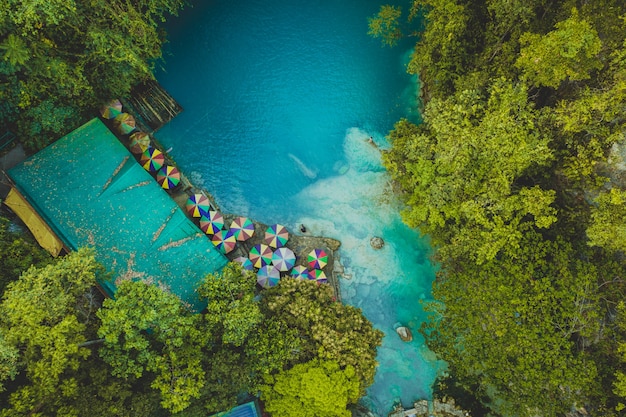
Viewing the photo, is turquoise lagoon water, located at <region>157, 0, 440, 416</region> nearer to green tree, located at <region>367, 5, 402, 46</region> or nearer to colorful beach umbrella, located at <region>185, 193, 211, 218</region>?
green tree, located at <region>367, 5, 402, 46</region>

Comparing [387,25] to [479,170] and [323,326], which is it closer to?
[479,170]

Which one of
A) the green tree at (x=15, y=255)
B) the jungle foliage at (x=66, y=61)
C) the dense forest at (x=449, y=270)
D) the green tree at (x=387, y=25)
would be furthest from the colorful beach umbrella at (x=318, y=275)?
the green tree at (x=387, y=25)

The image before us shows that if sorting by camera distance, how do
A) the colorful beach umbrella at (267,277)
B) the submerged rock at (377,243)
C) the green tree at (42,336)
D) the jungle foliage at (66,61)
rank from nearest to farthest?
the green tree at (42,336) < the jungle foliage at (66,61) < the colorful beach umbrella at (267,277) < the submerged rock at (377,243)

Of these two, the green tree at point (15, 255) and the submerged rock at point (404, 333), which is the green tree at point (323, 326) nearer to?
the submerged rock at point (404, 333)

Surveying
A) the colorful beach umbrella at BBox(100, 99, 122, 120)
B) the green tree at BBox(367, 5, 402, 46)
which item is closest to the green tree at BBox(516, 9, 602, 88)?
the green tree at BBox(367, 5, 402, 46)

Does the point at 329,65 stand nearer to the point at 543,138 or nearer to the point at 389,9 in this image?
the point at 389,9

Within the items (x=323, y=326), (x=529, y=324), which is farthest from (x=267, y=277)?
(x=529, y=324)

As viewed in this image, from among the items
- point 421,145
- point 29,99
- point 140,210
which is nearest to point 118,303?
point 140,210
